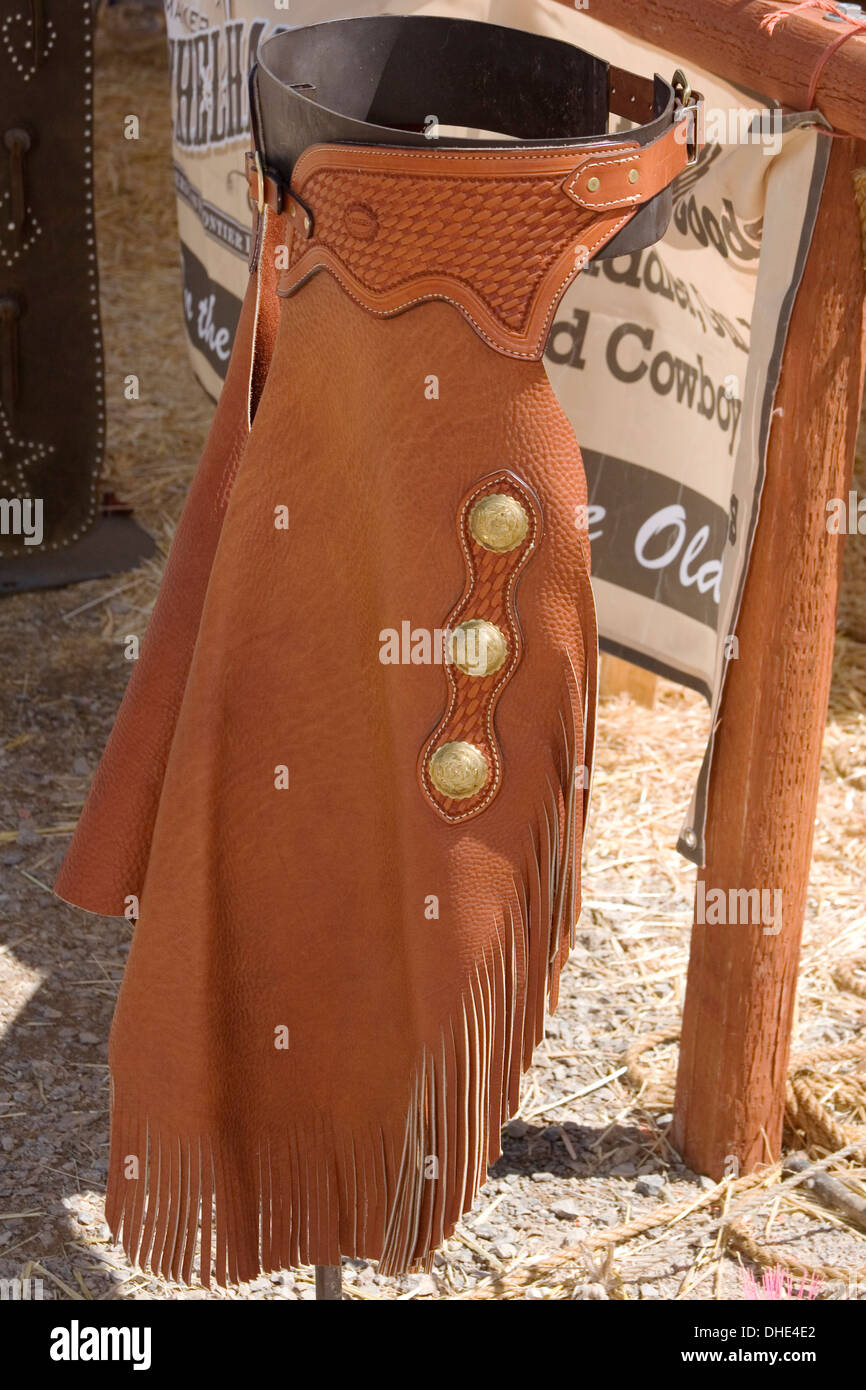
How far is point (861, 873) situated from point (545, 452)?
210cm

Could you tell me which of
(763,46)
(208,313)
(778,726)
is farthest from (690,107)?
(208,313)

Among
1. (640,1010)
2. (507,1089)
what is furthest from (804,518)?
(640,1010)

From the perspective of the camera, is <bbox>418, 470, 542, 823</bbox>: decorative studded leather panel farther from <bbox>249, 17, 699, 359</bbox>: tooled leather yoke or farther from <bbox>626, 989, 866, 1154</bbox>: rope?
<bbox>626, 989, 866, 1154</bbox>: rope

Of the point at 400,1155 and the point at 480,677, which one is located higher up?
the point at 480,677

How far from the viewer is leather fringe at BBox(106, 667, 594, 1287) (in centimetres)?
146

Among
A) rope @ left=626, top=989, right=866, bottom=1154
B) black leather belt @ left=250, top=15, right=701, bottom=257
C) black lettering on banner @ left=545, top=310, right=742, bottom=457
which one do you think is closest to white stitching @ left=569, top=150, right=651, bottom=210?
black leather belt @ left=250, top=15, right=701, bottom=257

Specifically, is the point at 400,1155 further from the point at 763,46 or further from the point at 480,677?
the point at 763,46

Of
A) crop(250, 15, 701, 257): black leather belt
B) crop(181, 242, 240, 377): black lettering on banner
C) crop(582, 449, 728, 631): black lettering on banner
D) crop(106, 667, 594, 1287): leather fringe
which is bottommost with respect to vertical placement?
crop(106, 667, 594, 1287): leather fringe

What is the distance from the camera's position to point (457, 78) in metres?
1.61

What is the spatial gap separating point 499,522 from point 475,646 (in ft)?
0.36

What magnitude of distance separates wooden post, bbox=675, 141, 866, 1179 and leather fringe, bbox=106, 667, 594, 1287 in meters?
0.66

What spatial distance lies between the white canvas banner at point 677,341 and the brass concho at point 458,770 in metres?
0.74

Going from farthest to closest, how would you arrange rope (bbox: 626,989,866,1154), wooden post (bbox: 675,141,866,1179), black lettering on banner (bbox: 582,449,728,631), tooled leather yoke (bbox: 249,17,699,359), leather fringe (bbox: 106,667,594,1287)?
black lettering on banner (bbox: 582,449,728,631), rope (bbox: 626,989,866,1154), wooden post (bbox: 675,141,866,1179), leather fringe (bbox: 106,667,594,1287), tooled leather yoke (bbox: 249,17,699,359)

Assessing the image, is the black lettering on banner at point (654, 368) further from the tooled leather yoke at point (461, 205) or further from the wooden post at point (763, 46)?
the tooled leather yoke at point (461, 205)
